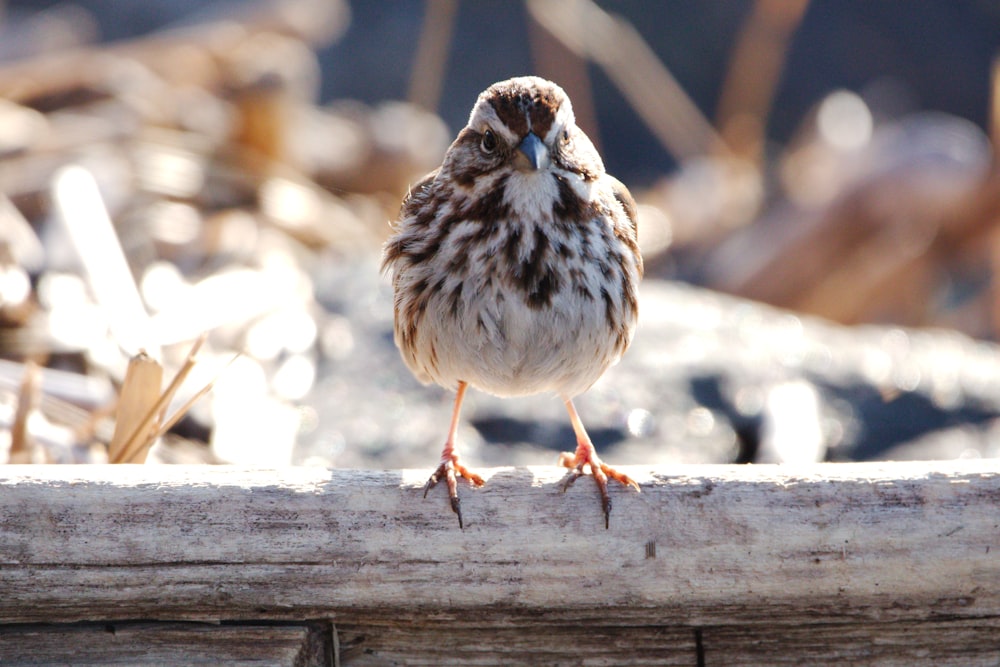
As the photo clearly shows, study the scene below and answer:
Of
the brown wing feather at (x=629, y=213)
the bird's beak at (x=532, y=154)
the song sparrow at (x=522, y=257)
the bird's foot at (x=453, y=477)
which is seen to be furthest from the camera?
the brown wing feather at (x=629, y=213)

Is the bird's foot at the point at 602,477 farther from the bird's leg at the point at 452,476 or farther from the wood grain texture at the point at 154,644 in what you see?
the wood grain texture at the point at 154,644

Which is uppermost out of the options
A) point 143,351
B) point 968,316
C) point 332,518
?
point 968,316

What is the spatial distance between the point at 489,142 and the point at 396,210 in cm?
563

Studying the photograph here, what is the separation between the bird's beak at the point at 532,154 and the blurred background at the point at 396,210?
113 cm

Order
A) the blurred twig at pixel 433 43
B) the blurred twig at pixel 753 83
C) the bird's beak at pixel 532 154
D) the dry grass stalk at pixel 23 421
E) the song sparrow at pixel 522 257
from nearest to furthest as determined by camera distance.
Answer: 1. the bird's beak at pixel 532 154
2. the song sparrow at pixel 522 257
3. the dry grass stalk at pixel 23 421
4. the blurred twig at pixel 433 43
5. the blurred twig at pixel 753 83

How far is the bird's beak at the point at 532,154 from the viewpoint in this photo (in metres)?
3.31

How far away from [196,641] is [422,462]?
7.14 feet

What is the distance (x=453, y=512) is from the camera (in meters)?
2.81

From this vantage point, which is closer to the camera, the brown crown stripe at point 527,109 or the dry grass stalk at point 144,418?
the brown crown stripe at point 527,109

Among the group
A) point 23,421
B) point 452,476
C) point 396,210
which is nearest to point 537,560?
point 452,476

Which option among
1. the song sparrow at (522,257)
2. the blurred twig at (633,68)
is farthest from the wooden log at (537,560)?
the blurred twig at (633,68)

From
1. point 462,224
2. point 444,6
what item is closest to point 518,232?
point 462,224

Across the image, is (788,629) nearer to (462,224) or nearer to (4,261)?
(462,224)

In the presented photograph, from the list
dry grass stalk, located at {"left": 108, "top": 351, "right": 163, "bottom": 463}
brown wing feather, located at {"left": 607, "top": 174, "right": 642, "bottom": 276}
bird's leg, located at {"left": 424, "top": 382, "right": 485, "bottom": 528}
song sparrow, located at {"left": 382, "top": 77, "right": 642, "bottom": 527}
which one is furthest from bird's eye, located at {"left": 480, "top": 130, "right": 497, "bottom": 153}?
dry grass stalk, located at {"left": 108, "top": 351, "right": 163, "bottom": 463}
